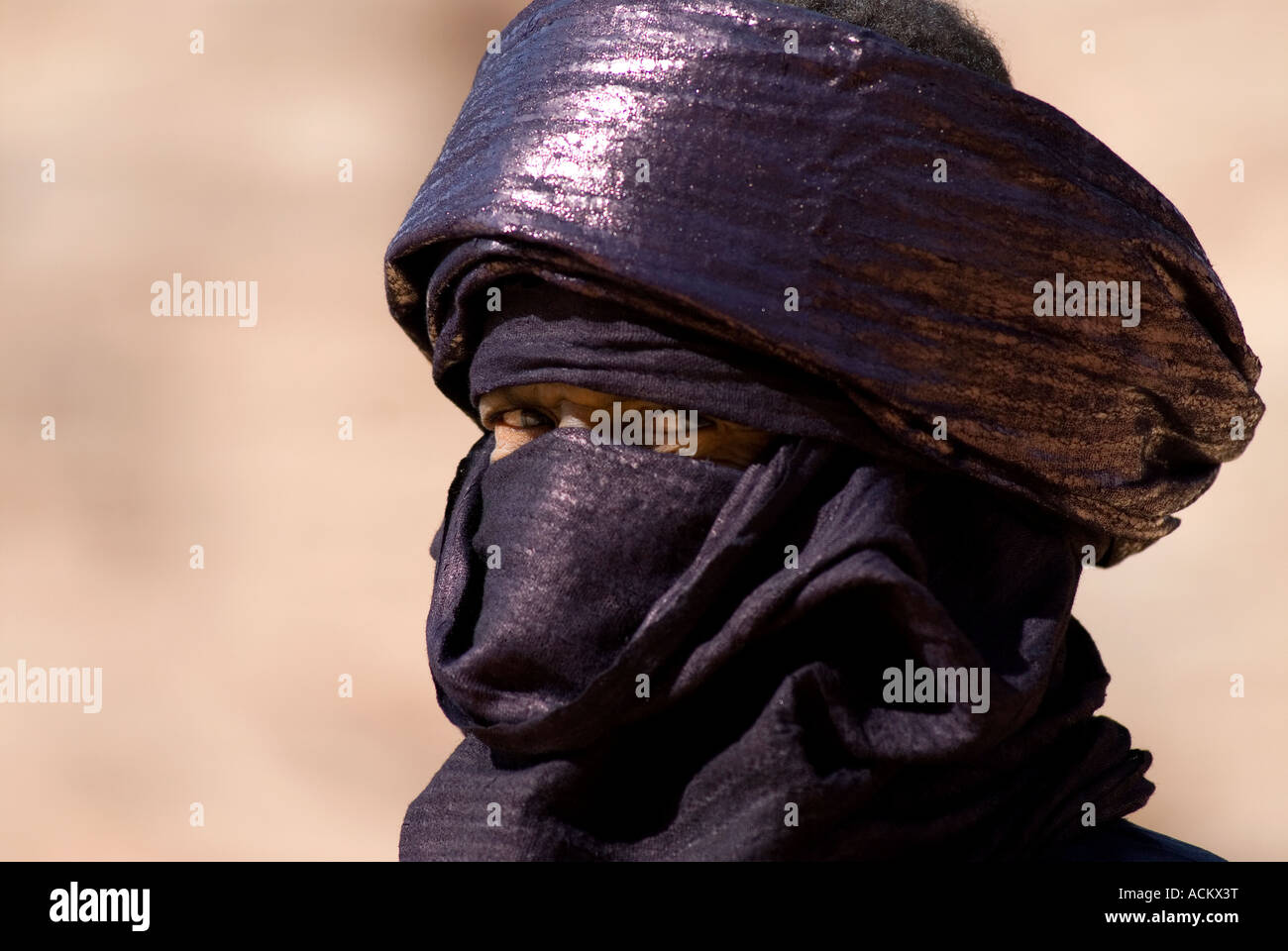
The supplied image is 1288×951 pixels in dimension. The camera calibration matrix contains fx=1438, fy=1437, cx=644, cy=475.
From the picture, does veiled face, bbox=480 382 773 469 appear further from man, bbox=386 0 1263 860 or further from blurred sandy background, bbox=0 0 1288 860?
blurred sandy background, bbox=0 0 1288 860

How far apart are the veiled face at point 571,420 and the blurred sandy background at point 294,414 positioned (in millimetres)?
2706

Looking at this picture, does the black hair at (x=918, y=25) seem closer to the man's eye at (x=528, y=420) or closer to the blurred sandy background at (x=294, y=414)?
the man's eye at (x=528, y=420)

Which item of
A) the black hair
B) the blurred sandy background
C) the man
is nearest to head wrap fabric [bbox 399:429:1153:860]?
the man

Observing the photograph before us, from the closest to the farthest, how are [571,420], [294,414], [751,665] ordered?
[751,665]
[571,420]
[294,414]

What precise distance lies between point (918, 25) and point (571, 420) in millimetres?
600

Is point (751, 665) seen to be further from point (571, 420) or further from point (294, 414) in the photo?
point (294, 414)

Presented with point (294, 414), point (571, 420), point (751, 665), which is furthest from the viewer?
point (294, 414)

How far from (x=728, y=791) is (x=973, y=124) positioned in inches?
28.2

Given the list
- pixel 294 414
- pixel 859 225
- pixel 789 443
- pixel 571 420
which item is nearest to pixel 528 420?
pixel 571 420

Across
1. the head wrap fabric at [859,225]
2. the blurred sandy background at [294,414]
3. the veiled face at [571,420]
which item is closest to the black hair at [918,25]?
the head wrap fabric at [859,225]

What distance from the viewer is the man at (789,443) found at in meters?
1.38

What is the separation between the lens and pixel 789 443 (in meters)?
1.44

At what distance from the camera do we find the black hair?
161 cm
